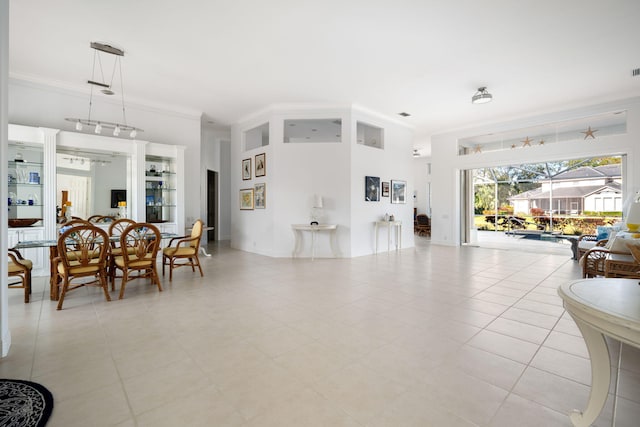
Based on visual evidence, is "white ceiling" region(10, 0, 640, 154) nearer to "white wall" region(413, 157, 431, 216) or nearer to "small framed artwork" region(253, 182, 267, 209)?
"small framed artwork" region(253, 182, 267, 209)

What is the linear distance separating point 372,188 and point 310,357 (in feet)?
18.5

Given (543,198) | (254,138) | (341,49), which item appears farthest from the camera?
(543,198)

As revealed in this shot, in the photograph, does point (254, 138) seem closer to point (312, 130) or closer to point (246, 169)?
point (246, 169)

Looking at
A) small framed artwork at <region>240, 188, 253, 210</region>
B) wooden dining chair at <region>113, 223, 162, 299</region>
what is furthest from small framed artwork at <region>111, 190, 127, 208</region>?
small framed artwork at <region>240, 188, 253, 210</region>

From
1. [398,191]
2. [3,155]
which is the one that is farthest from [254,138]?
[3,155]

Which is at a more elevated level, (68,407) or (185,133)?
(185,133)

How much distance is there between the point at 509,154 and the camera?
7934mm

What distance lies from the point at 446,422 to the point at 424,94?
20.0 ft

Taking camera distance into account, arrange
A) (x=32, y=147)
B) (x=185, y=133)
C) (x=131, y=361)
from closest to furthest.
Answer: (x=131, y=361) → (x=32, y=147) → (x=185, y=133)

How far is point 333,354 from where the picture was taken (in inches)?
93.1

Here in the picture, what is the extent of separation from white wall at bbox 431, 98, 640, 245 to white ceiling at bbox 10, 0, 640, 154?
0.54 meters

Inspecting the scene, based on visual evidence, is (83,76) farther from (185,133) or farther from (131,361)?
(131,361)

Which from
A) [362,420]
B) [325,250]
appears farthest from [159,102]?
[362,420]

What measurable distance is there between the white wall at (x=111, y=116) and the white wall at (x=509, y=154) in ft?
23.4
